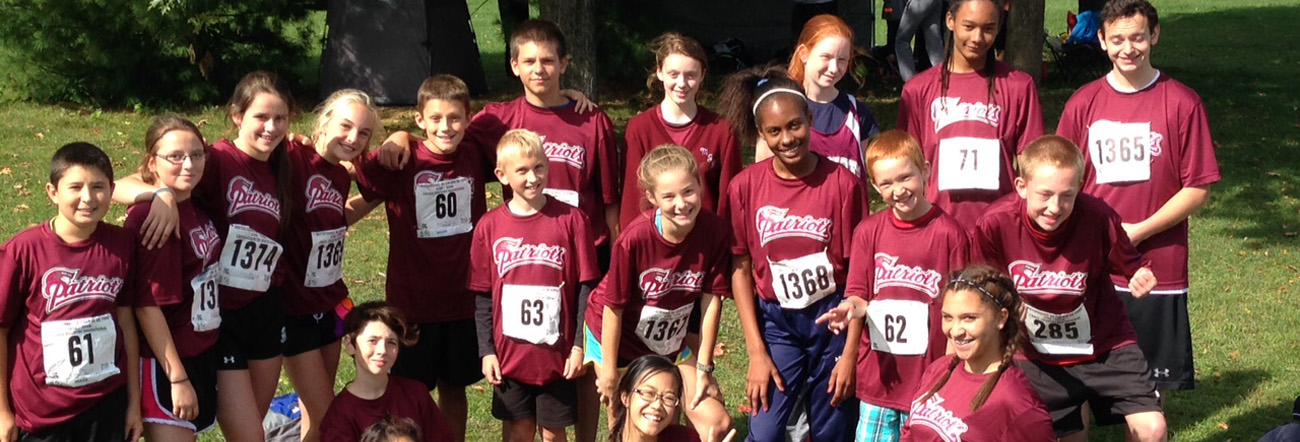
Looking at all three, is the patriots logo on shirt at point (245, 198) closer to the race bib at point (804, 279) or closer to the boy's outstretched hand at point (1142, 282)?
the race bib at point (804, 279)

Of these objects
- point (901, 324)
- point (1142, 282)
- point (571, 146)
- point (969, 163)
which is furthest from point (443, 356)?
point (1142, 282)

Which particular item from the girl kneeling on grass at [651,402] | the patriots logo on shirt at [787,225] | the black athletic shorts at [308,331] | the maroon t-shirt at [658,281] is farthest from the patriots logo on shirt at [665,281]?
the black athletic shorts at [308,331]

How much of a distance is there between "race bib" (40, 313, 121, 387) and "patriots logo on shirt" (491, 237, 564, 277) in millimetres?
1340

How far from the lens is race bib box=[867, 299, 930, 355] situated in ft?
15.2

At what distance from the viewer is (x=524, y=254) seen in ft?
16.4

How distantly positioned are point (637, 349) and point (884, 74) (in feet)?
40.7

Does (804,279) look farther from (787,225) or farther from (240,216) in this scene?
(240,216)

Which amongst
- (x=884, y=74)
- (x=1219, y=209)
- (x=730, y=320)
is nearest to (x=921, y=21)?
(x=884, y=74)

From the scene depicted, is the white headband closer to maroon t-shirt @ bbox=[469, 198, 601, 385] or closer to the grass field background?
maroon t-shirt @ bbox=[469, 198, 601, 385]

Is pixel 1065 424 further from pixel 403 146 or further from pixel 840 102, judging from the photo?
pixel 403 146

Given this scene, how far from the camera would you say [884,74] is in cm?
1691

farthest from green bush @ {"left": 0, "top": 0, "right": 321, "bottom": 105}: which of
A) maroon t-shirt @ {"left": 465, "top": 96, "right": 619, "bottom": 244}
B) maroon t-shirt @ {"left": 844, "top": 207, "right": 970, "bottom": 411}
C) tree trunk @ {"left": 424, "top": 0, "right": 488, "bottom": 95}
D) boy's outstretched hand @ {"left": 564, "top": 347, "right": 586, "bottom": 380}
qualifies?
maroon t-shirt @ {"left": 844, "top": 207, "right": 970, "bottom": 411}

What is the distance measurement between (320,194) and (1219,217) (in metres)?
7.88

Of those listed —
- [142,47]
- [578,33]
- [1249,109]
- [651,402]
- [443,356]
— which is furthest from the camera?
[1249,109]
